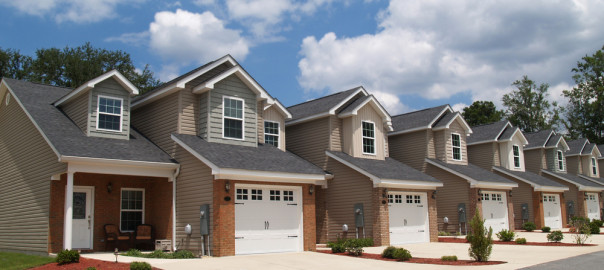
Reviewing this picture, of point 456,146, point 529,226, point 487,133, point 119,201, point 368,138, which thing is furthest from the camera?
point 487,133

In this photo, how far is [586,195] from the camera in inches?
1617

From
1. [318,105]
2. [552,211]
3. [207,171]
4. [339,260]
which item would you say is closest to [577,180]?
[552,211]

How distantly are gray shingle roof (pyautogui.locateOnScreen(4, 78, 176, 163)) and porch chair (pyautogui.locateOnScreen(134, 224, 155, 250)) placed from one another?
2.84 meters

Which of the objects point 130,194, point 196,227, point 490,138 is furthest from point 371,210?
point 490,138

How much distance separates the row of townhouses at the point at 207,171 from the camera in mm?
17547

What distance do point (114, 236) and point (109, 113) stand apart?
461cm

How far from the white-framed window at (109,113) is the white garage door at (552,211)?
91.8 ft

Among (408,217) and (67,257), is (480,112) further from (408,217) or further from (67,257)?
(67,257)

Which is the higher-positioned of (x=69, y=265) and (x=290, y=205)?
(x=290, y=205)

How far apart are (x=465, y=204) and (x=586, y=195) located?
62.4ft

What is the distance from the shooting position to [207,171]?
57.5 feet

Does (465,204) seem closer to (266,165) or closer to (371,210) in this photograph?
(371,210)

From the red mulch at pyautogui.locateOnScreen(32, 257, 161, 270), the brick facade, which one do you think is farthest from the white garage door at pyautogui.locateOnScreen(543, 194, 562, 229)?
the red mulch at pyautogui.locateOnScreen(32, 257, 161, 270)

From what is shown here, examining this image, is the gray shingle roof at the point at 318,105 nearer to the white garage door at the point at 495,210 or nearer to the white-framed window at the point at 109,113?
the white-framed window at the point at 109,113
